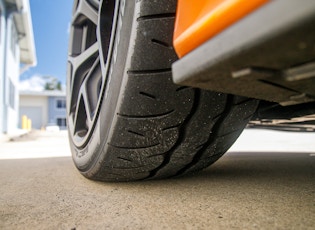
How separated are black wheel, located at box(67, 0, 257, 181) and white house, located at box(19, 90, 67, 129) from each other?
90.3ft

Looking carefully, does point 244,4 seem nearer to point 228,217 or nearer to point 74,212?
point 228,217

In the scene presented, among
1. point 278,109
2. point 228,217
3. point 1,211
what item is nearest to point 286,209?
point 228,217

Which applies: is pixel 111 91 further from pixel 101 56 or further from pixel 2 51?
pixel 2 51

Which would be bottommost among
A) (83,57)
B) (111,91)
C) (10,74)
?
(10,74)

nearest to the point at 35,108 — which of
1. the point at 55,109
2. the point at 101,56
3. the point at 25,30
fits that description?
the point at 55,109

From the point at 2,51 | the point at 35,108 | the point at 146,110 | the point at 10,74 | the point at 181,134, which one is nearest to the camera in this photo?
the point at 146,110

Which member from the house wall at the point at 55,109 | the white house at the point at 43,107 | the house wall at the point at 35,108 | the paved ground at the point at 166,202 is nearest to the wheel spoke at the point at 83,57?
the paved ground at the point at 166,202

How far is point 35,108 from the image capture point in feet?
92.0

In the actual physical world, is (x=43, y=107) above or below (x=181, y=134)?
below

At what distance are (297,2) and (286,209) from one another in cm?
68

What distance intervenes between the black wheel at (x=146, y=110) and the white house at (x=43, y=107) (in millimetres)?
27538

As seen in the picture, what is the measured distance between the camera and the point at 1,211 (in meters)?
0.92

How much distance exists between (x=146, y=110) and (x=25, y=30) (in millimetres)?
13360

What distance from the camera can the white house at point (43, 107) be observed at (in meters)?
27.5
